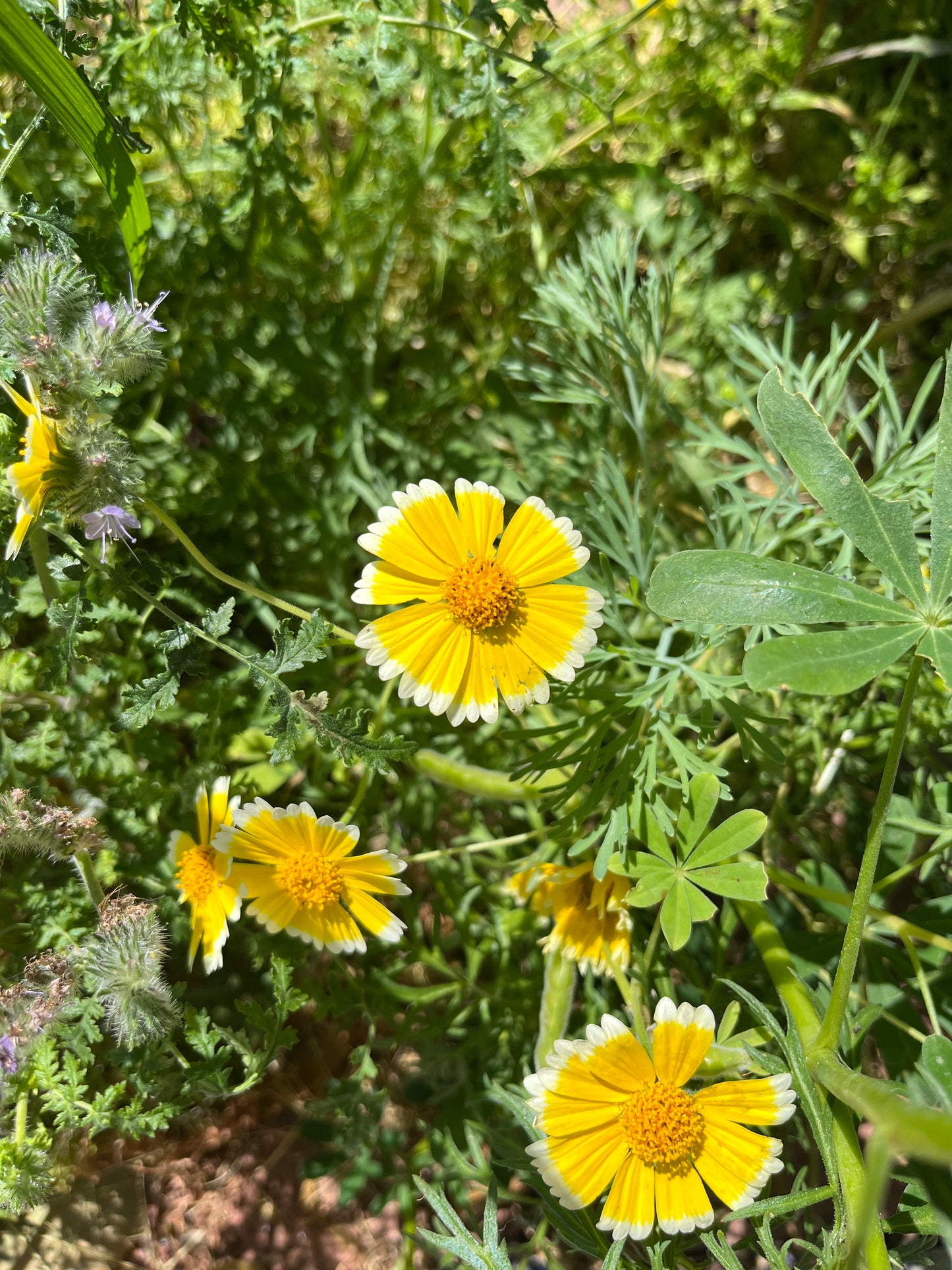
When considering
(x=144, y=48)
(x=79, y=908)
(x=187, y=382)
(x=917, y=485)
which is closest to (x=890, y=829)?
(x=917, y=485)

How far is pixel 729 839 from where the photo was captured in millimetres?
1424

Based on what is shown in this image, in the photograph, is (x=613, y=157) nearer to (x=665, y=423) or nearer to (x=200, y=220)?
(x=665, y=423)

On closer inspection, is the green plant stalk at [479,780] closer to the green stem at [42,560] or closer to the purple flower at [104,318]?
the green stem at [42,560]

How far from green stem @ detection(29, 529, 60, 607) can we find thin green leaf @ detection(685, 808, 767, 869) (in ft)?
3.53

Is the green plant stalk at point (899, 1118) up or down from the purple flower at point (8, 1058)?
up

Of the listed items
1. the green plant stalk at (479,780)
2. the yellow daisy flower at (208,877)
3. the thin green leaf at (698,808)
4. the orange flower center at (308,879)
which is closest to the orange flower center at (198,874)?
the yellow daisy flower at (208,877)

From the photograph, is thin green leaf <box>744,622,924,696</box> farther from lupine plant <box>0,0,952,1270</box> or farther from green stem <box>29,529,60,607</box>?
green stem <box>29,529,60,607</box>

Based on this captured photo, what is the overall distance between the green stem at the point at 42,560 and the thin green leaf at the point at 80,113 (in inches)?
19.9

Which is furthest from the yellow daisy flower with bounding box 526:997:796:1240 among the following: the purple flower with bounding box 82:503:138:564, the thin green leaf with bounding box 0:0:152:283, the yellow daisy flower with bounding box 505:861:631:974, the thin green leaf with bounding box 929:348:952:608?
the thin green leaf with bounding box 0:0:152:283

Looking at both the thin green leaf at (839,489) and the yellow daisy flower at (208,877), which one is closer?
the thin green leaf at (839,489)

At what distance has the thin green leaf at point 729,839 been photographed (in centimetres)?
140

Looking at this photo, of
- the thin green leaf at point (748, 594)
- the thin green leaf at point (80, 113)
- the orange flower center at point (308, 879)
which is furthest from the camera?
the orange flower center at point (308, 879)

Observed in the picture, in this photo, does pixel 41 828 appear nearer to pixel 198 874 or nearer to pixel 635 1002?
pixel 198 874

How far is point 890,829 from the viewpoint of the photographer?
1904 millimetres
